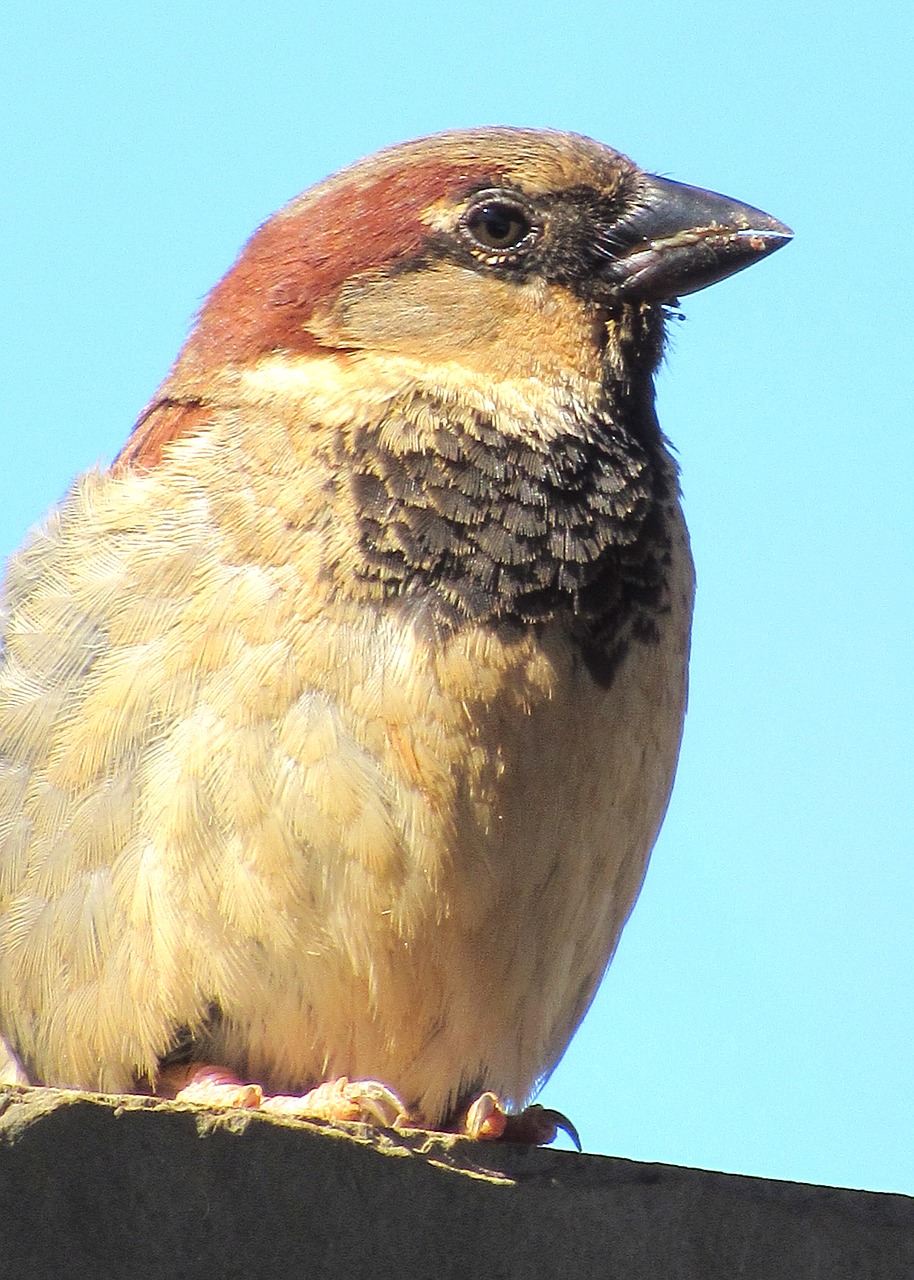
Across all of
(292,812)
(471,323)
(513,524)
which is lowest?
(292,812)

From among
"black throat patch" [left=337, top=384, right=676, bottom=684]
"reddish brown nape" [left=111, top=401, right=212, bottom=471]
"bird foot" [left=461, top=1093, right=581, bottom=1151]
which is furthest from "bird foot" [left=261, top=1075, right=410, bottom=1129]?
"reddish brown nape" [left=111, top=401, right=212, bottom=471]

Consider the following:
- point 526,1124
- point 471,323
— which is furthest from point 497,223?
point 526,1124

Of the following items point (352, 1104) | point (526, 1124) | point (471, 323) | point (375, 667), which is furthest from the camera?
point (471, 323)

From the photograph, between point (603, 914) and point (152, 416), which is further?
point (152, 416)

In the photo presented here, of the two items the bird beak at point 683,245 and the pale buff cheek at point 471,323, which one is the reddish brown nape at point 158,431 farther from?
the bird beak at point 683,245

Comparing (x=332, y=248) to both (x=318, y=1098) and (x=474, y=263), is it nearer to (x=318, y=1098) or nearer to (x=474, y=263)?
(x=474, y=263)

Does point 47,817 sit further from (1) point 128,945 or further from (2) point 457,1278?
(2) point 457,1278

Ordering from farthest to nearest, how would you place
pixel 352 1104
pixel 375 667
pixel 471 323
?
1. pixel 471 323
2. pixel 375 667
3. pixel 352 1104

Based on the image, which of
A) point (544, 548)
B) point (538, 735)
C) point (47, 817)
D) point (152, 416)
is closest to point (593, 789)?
point (538, 735)
